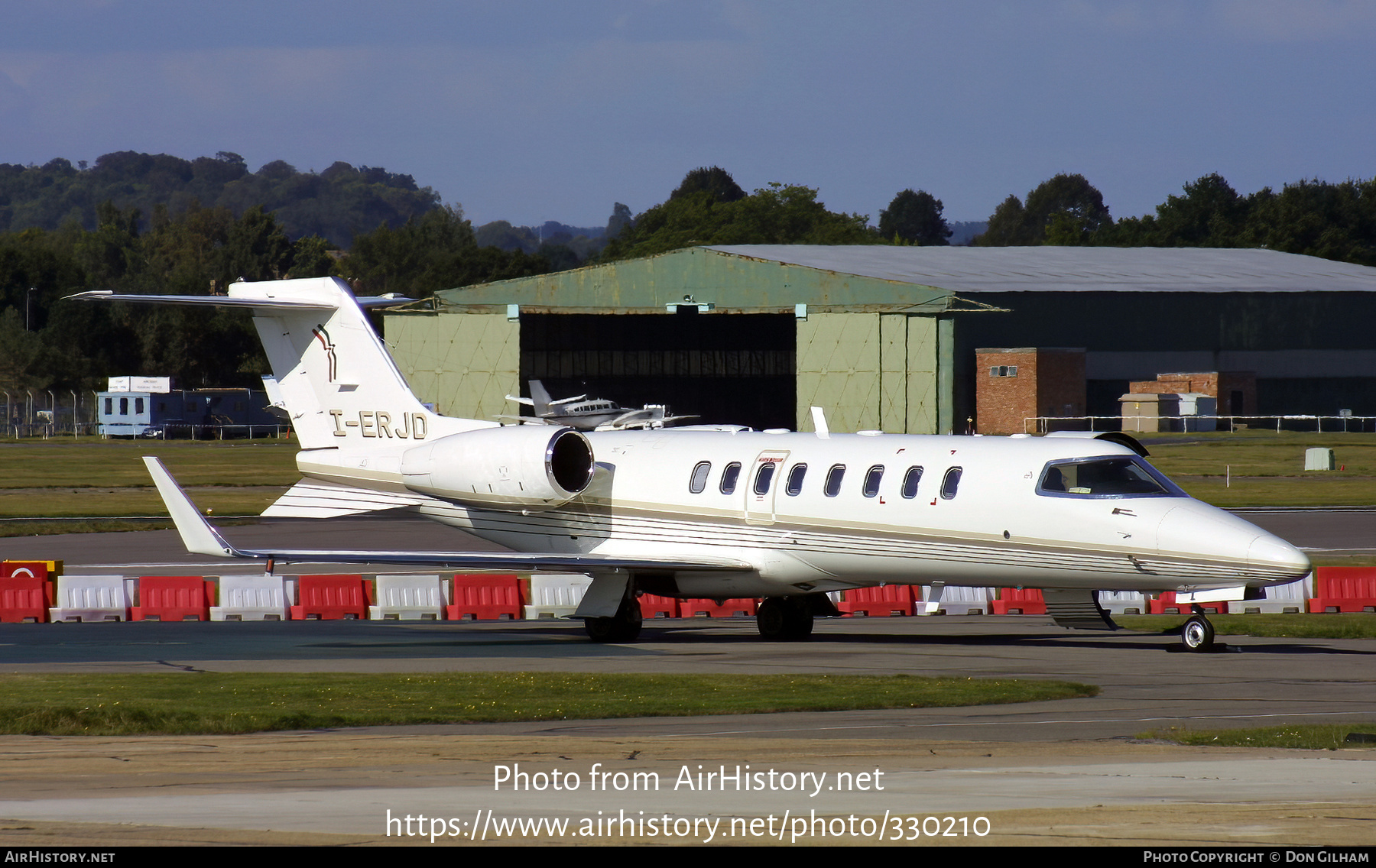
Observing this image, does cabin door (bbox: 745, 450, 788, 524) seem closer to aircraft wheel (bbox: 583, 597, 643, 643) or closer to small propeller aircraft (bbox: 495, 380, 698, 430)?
aircraft wheel (bbox: 583, 597, 643, 643)

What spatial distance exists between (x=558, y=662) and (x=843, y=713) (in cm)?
606

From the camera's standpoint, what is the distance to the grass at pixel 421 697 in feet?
49.8

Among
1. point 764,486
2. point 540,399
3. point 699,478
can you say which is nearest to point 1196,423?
point 540,399

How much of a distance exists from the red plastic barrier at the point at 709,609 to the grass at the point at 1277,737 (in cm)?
1597

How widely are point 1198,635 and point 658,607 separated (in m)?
11.0

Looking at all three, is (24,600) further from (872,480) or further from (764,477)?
(872,480)

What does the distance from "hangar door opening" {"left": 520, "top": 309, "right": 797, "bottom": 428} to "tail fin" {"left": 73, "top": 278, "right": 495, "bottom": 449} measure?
69036 millimetres

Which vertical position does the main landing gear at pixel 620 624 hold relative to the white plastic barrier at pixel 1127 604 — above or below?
above

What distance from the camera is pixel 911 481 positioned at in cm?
2291

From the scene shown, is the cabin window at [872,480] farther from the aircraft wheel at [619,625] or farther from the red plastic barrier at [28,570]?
the red plastic barrier at [28,570]

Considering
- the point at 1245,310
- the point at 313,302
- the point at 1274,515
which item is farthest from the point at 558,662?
the point at 1245,310

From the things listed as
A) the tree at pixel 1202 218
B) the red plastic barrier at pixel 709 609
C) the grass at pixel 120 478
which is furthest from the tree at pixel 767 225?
the red plastic barrier at pixel 709 609

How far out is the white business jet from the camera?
21344 millimetres

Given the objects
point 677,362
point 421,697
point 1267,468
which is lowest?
point 1267,468
